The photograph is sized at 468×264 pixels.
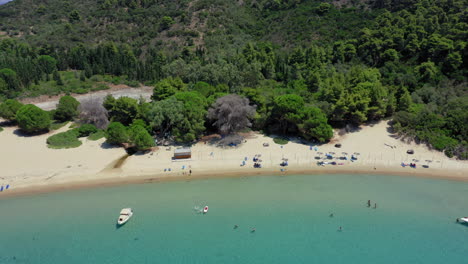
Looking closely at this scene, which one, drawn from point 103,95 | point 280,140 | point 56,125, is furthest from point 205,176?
point 103,95

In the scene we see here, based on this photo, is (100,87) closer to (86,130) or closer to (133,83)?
(133,83)

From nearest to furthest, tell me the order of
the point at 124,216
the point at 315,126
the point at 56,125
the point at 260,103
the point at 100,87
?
the point at 124,216
the point at 315,126
the point at 260,103
the point at 56,125
the point at 100,87

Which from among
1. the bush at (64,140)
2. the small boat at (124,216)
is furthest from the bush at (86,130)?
the small boat at (124,216)

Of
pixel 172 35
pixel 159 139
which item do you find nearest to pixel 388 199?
pixel 159 139

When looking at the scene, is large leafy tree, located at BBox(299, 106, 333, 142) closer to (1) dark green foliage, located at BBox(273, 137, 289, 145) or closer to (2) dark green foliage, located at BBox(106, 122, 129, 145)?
(1) dark green foliage, located at BBox(273, 137, 289, 145)

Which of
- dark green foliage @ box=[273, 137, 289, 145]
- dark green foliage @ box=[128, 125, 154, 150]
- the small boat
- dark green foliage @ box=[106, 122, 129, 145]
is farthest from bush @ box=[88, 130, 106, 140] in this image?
dark green foliage @ box=[273, 137, 289, 145]

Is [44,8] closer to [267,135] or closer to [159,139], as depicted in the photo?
[159,139]

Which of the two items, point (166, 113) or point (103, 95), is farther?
point (103, 95)
